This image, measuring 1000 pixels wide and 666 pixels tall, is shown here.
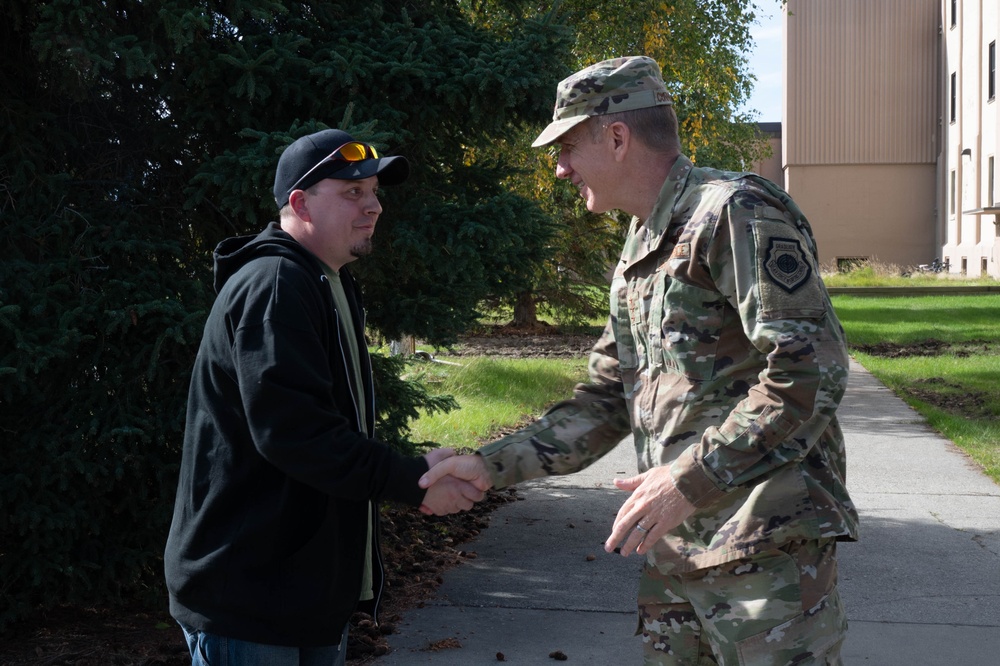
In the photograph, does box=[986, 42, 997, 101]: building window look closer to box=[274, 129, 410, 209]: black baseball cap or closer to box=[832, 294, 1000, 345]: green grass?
box=[832, 294, 1000, 345]: green grass

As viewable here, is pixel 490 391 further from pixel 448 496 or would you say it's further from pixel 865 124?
pixel 865 124

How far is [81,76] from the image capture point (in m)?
4.91

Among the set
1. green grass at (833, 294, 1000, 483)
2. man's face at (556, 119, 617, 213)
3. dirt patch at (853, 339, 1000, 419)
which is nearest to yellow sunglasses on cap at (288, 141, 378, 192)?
man's face at (556, 119, 617, 213)

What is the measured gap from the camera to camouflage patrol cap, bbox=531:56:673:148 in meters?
2.71

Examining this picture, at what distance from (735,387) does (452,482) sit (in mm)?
867

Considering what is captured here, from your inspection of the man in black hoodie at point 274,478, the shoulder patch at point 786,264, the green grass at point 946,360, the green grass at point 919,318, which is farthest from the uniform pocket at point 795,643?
the green grass at point 919,318

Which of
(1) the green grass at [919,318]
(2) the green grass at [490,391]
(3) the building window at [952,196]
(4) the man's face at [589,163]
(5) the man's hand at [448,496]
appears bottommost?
(1) the green grass at [919,318]

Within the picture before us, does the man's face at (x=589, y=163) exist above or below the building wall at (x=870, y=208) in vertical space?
above

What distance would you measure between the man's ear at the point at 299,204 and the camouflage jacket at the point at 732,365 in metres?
0.88

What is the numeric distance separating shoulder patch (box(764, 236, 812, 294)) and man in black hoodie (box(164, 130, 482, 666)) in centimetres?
107

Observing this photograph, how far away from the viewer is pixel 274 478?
2.62m

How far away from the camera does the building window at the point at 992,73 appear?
36031 millimetres

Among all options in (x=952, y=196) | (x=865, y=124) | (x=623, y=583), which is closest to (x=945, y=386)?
(x=623, y=583)

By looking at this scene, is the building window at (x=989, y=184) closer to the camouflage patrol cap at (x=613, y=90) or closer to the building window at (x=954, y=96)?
the building window at (x=954, y=96)
